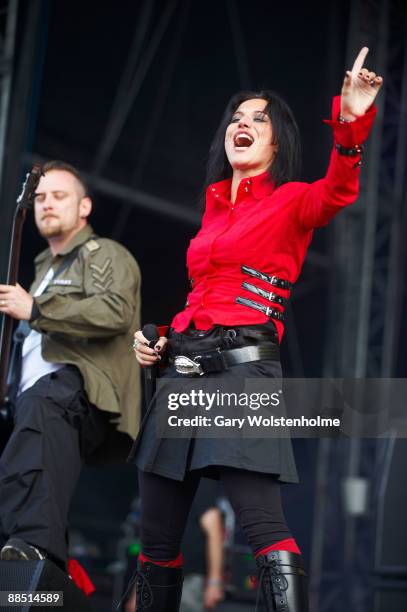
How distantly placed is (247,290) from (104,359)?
0.99 m

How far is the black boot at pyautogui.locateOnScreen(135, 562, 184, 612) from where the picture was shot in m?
2.36

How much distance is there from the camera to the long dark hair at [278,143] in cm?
256

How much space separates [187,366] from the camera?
7.86 feet

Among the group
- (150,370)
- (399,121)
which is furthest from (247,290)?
(399,121)

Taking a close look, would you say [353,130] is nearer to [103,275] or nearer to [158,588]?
[158,588]

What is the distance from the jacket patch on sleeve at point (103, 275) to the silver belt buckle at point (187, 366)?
90 centimetres

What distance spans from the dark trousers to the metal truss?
412 cm

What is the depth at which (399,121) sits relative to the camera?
716cm

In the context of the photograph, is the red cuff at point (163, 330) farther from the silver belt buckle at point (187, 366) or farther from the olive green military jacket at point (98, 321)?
the olive green military jacket at point (98, 321)

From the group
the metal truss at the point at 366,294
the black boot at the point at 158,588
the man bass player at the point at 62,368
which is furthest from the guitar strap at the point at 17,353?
the metal truss at the point at 366,294

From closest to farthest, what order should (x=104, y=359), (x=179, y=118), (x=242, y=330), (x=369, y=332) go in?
(x=242, y=330) < (x=104, y=359) < (x=179, y=118) < (x=369, y=332)

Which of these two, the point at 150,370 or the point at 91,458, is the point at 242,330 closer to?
the point at 150,370

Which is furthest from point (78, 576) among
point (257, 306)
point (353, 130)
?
point (353, 130)

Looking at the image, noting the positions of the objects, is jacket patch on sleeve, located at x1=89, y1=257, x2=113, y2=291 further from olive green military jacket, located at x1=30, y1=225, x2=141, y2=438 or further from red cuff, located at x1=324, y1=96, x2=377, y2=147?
red cuff, located at x1=324, y1=96, x2=377, y2=147
